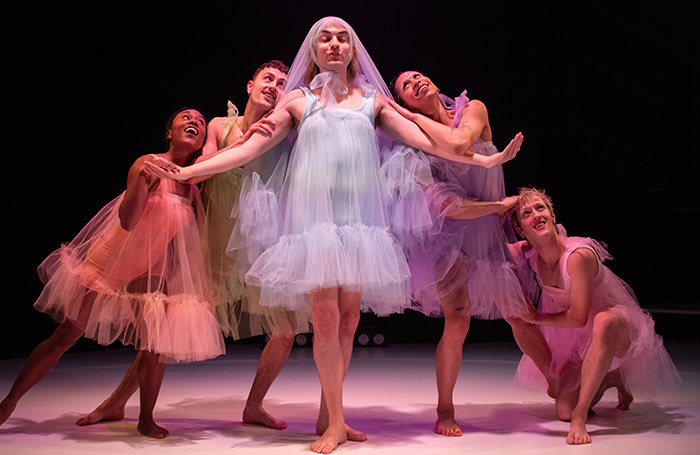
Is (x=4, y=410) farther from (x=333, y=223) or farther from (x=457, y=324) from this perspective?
(x=457, y=324)

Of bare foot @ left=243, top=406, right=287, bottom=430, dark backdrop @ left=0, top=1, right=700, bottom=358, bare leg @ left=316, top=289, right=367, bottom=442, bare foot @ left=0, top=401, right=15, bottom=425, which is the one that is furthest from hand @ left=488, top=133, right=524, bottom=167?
dark backdrop @ left=0, top=1, right=700, bottom=358

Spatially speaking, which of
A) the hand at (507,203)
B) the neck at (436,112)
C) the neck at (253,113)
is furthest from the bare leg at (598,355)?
the neck at (253,113)

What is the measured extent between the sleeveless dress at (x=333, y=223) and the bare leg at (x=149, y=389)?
0.51 meters

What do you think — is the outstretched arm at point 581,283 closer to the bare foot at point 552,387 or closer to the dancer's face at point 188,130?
the bare foot at point 552,387

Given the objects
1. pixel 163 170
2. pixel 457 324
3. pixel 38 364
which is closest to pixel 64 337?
pixel 38 364

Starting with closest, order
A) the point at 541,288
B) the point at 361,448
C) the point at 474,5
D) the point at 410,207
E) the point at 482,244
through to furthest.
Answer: the point at 361,448 → the point at 410,207 → the point at 482,244 → the point at 541,288 → the point at 474,5

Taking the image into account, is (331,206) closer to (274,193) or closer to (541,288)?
(274,193)

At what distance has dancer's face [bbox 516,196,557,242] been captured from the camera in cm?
294

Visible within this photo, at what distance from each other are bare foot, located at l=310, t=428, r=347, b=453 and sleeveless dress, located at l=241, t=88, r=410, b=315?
462mm

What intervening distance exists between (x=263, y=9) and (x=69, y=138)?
5.37ft

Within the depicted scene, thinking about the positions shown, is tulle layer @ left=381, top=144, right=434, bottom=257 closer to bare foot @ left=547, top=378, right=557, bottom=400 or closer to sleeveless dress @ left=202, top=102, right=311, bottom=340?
sleeveless dress @ left=202, top=102, right=311, bottom=340

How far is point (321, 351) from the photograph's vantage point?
2590mm

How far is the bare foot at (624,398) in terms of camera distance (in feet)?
10.5

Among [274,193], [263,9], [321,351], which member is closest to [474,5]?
[263,9]
